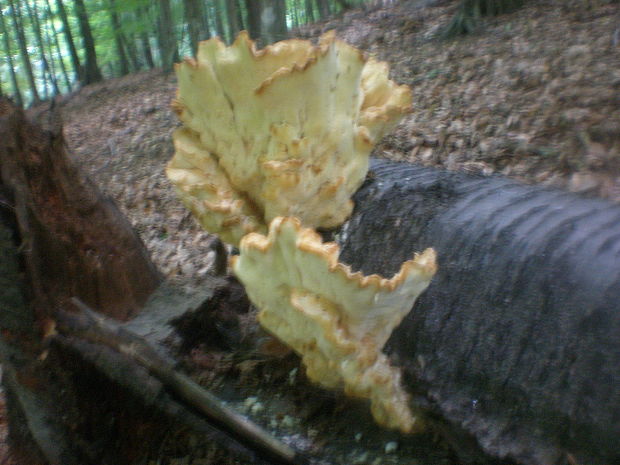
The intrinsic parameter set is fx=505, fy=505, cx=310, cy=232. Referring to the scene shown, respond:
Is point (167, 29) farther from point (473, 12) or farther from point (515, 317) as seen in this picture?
point (515, 317)

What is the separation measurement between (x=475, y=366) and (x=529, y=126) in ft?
11.5

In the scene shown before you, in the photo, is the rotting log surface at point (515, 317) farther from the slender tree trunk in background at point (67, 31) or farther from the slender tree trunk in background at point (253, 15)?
the slender tree trunk in background at point (67, 31)

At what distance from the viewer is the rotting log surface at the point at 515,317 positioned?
4.28ft

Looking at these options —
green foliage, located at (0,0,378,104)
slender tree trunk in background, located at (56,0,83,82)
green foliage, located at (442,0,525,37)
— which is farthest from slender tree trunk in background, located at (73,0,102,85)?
green foliage, located at (442,0,525,37)

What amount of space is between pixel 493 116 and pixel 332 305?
399 cm

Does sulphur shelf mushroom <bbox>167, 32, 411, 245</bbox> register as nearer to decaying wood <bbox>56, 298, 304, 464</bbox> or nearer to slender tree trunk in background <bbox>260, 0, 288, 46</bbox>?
decaying wood <bbox>56, 298, 304, 464</bbox>

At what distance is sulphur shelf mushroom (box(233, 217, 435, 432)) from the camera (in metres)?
1.33

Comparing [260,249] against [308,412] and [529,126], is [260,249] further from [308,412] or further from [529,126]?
[529,126]

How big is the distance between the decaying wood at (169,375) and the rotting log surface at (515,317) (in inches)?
20.9

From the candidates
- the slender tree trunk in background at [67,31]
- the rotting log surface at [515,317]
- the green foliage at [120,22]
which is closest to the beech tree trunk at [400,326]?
the rotting log surface at [515,317]

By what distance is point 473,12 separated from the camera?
7684 millimetres

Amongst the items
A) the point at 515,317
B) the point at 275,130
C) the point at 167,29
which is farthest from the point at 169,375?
the point at 167,29

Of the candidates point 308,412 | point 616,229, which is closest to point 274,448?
point 308,412

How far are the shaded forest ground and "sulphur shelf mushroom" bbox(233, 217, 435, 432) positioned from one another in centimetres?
98
